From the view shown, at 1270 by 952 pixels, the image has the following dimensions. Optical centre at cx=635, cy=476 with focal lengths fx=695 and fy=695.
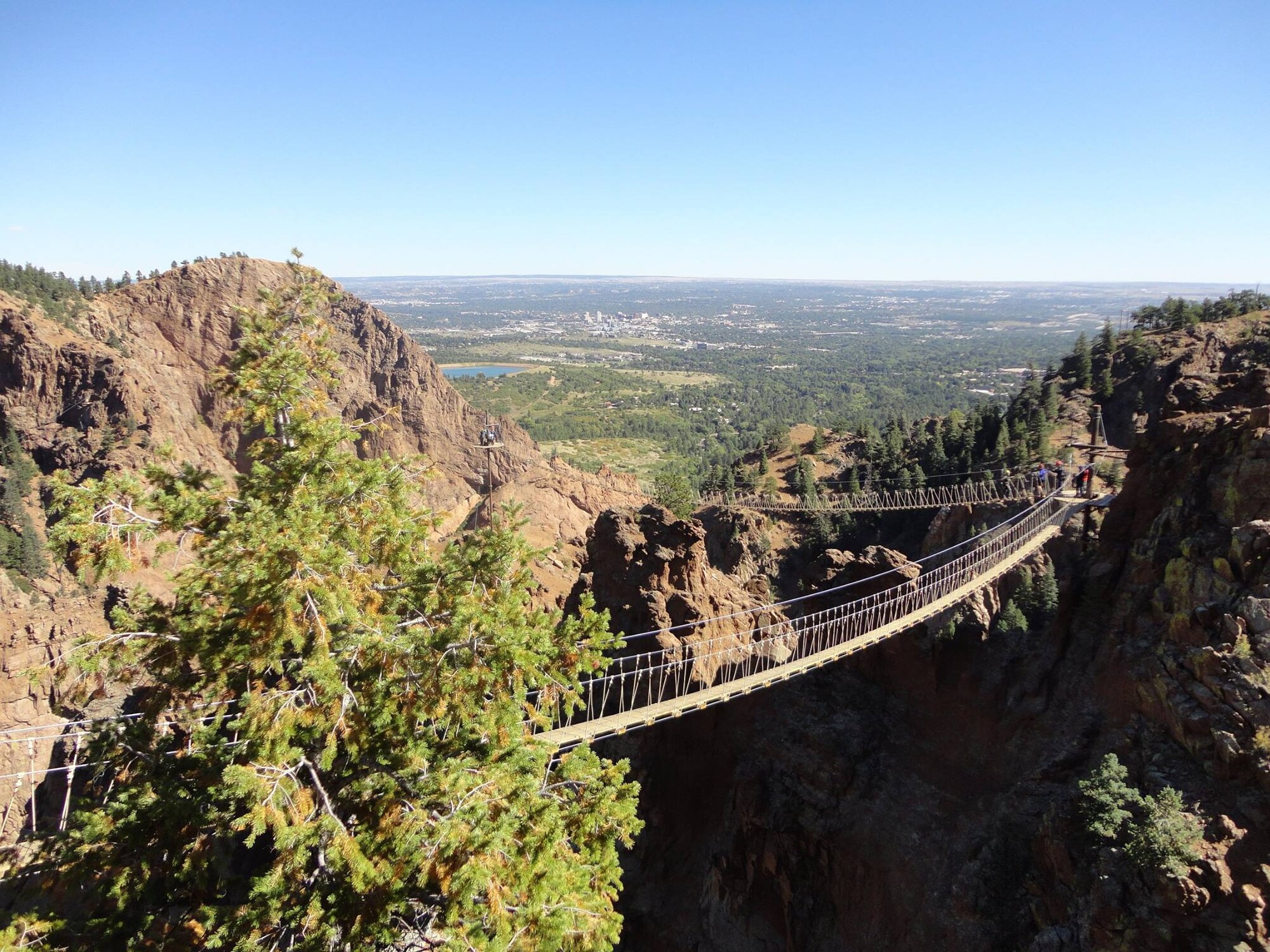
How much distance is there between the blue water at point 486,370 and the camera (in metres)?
164

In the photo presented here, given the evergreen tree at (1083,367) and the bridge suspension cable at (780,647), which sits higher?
the evergreen tree at (1083,367)

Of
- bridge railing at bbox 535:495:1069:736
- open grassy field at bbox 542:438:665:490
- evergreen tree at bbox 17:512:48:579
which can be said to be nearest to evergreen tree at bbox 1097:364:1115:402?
bridge railing at bbox 535:495:1069:736

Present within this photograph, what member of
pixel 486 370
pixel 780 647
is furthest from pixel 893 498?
pixel 486 370

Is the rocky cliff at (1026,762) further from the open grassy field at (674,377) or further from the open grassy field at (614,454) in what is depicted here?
the open grassy field at (674,377)

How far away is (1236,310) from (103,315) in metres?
73.4

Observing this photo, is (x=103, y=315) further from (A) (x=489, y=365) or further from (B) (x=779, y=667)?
(A) (x=489, y=365)

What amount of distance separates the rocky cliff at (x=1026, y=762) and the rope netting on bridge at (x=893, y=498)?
839 centimetres

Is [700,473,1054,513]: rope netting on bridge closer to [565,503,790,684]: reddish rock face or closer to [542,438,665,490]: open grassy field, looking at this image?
[565,503,790,684]: reddish rock face

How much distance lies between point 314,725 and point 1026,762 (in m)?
16.3

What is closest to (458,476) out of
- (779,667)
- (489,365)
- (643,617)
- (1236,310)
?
(643,617)

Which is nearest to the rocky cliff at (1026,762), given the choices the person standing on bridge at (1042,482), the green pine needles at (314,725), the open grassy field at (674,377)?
the person standing on bridge at (1042,482)

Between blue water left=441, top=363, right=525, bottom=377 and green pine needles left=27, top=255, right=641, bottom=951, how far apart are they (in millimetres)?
154493

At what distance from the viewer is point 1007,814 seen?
15484 millimetres

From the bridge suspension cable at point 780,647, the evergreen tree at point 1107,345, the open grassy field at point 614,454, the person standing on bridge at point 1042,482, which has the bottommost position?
the open grassy field at point 614,454
